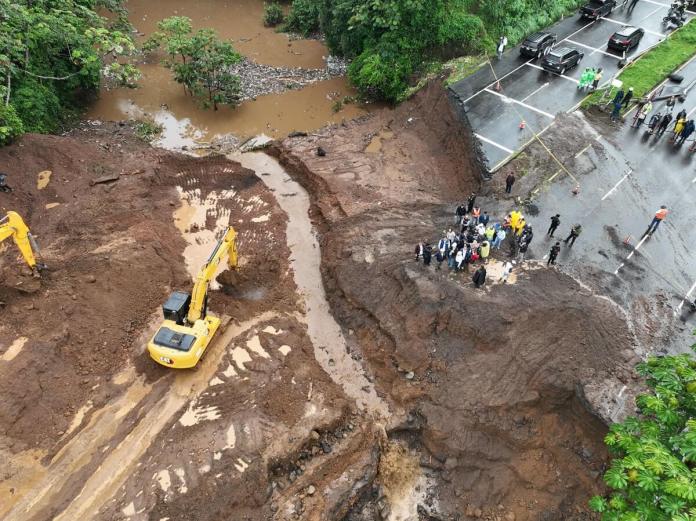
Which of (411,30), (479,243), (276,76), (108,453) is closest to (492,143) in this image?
(479,243)

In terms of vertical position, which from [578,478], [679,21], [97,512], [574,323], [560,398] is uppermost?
[679,21]

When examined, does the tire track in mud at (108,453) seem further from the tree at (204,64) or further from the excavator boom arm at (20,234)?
the tree at (204,64)

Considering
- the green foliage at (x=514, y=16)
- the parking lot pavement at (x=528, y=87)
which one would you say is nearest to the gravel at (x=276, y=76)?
the green foliage at (x=514, y=16)

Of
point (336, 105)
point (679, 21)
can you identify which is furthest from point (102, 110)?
point (679, 21)

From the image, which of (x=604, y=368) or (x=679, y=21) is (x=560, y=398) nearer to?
(x=604, y=368)

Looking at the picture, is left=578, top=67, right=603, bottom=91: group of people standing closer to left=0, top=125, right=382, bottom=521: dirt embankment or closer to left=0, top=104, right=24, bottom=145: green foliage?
left=0, top=125, right=382, bottom=521: dirt embankment

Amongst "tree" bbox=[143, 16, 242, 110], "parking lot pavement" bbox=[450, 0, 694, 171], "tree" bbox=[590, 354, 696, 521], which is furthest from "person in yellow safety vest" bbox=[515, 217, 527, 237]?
"tree" bbox=[143, 16, 242, 110]

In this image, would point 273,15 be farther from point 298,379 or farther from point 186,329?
point 298,379
